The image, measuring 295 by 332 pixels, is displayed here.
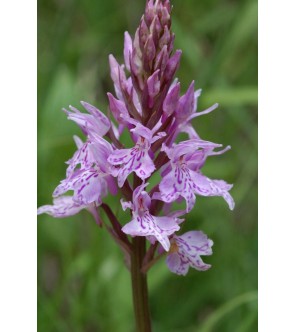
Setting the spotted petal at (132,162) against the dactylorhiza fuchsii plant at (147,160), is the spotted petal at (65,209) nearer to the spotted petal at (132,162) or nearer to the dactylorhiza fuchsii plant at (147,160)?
the dactylorhiza fuchsii plant at (147,160)

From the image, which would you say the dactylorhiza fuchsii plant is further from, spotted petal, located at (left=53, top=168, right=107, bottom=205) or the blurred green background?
the blurred green background

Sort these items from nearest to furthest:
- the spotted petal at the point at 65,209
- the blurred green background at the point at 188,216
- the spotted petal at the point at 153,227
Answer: the spotted petal at the point at 153,227
the spotted petal at the point at 65,209
the blurred green background at the point at 188,216

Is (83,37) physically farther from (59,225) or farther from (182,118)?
A: (182,118)

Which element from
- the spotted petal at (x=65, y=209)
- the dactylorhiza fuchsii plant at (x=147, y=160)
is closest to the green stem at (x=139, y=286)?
the dactylorhiza fuchsii plant at (x=147, y=160)

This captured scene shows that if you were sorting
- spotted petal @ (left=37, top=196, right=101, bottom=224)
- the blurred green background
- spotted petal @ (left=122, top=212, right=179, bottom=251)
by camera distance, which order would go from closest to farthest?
spotted petal @ (left=122, top=212, right=179, bottom=251) → spotted petal @ (left=37, top=196, right=101, bottom=224) → the blurred green background

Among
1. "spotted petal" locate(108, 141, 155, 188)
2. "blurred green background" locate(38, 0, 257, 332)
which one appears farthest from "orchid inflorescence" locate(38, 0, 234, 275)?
"blurred green background" locate(38, 0, 257, 332)

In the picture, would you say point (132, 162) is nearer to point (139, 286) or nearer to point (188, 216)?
point (139, 286)
